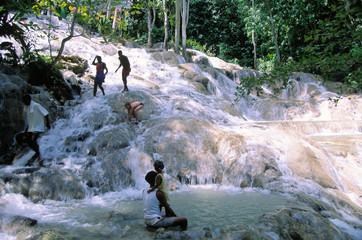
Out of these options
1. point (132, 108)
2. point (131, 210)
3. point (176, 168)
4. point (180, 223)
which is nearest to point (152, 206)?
point (180, 223)

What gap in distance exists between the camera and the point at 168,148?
732 centimetres

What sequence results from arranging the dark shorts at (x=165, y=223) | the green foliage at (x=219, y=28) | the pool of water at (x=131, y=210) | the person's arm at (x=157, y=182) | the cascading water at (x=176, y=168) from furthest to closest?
1. the green foliage at (x=219, y=28)
2. the cascading water at (x=176, y=168)
3. the pool of water at (x=131, y=210)
4. the person's arm at (x=157, y=182)
5. the dark shorts at (x=165, y=223)

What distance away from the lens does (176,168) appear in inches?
270

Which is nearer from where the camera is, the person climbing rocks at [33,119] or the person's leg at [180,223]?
the person's leg at [180,223]

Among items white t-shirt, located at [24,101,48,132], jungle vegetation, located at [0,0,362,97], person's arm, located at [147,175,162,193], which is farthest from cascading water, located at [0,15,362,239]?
jungle vegetation, located at [0,0,362,97]

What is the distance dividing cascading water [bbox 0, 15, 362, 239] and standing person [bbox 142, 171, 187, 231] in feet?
0.71

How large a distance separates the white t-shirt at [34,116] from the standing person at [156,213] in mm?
3778

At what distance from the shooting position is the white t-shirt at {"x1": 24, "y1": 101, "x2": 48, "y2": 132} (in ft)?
20.1

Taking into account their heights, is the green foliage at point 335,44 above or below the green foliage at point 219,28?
below

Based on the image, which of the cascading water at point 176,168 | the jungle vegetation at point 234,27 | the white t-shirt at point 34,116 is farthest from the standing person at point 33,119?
the jungle vegetation at point 234,27

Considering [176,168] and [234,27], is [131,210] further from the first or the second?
[234,27]

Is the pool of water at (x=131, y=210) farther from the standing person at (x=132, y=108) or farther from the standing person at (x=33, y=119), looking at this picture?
the standing person at (x=132, y=108)

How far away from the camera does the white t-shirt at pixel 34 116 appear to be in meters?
6.12

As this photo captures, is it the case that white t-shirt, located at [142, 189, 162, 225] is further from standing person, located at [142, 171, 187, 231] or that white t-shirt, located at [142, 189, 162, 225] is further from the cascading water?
the cascading water
